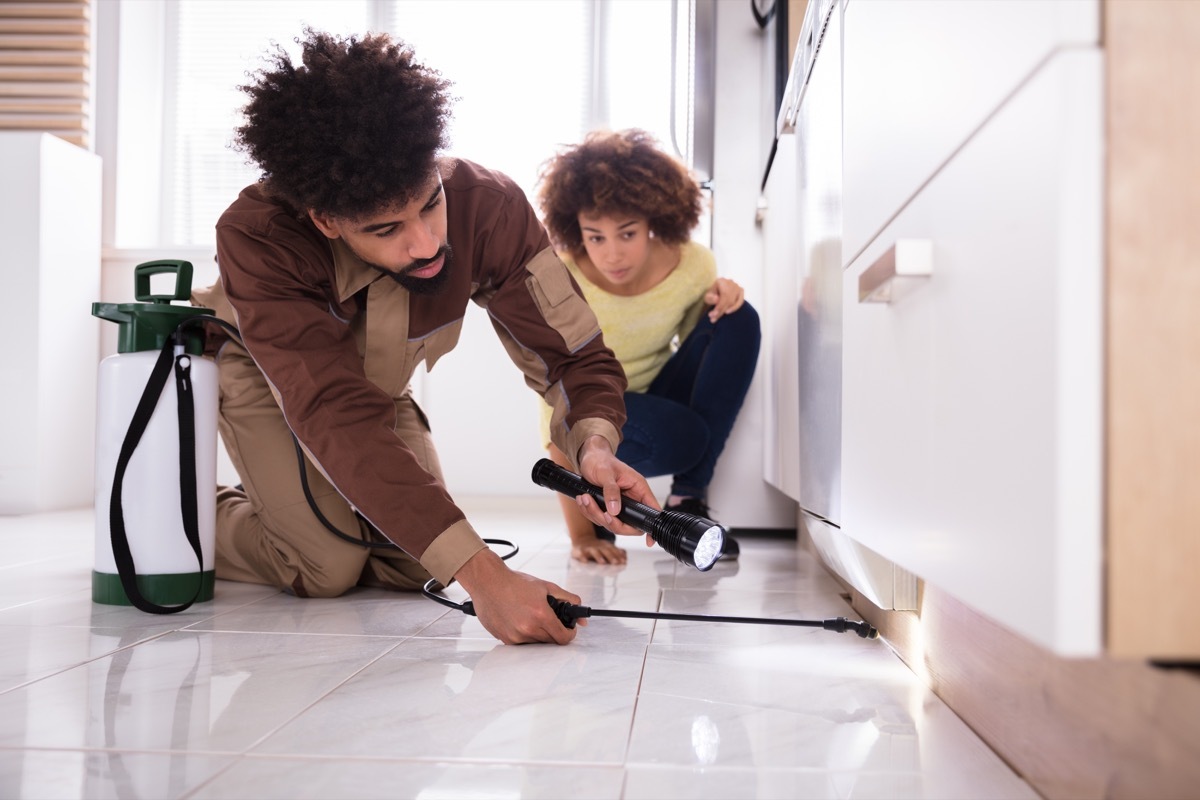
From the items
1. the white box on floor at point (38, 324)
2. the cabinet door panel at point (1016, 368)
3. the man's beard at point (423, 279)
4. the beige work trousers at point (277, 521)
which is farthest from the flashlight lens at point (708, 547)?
the white box on floor at point (38, 324)

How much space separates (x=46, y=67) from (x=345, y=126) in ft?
9.04

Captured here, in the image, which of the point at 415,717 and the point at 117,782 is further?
the point at 415,717

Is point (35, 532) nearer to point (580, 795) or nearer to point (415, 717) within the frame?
point (415, 717)

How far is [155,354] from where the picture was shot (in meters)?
1.35

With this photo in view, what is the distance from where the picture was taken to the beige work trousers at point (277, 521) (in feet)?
4.92

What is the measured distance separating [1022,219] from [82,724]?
803mm

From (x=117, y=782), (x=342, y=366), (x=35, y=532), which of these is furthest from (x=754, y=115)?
(x=117, y=782)

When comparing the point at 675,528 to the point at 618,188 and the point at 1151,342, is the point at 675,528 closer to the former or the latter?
the point at 1151,342

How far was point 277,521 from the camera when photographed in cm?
153

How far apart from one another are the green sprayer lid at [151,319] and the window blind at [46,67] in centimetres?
235

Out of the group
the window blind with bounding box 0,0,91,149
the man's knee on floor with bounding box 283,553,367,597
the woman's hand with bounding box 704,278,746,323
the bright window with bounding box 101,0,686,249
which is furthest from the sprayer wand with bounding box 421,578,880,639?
the window blind with bounding box 0,0,91,149

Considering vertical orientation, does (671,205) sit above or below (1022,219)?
above

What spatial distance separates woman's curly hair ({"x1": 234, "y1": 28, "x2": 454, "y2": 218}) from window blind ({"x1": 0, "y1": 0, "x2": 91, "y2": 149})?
2511 mm

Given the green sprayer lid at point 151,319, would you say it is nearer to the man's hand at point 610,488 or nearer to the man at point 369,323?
the man at point 369,323
